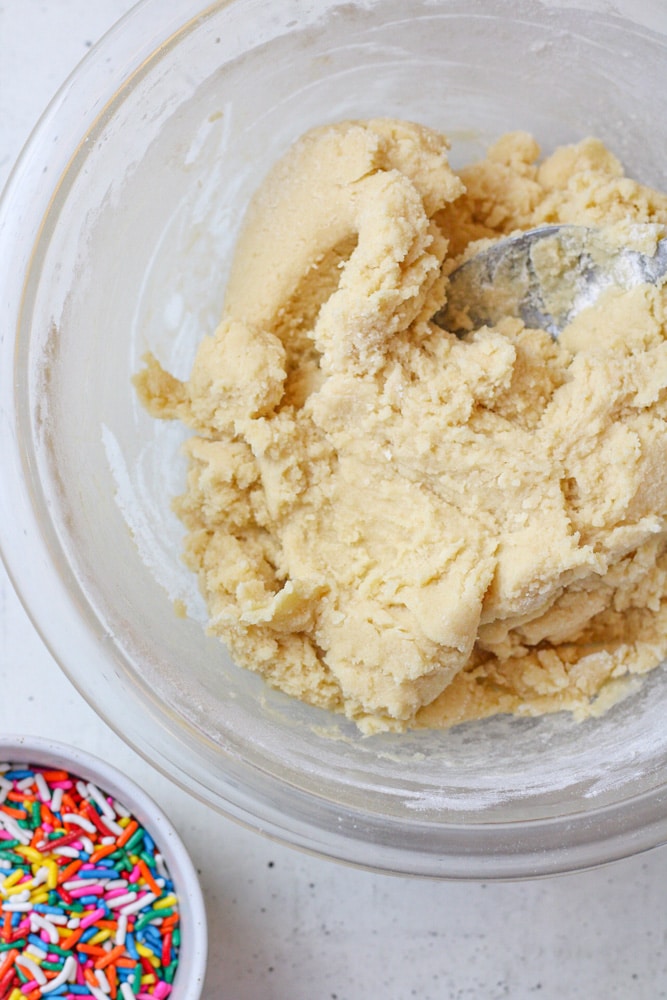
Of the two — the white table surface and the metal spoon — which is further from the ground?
the metal spoon

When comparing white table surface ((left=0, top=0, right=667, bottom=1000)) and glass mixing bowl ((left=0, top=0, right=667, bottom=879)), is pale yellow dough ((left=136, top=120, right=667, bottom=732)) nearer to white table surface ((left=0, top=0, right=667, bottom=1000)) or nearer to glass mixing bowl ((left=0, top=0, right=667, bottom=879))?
glass mixing bowl ((left=0, top=0, right=667, bottom=879))

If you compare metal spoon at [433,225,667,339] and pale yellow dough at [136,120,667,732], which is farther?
metal spoon at [433,225,667,339]

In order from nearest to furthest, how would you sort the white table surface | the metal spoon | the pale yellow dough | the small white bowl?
the pale yellow dough, the metal spoon, the small white bowl, the white table surface

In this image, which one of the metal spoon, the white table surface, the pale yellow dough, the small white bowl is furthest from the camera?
the white table surface

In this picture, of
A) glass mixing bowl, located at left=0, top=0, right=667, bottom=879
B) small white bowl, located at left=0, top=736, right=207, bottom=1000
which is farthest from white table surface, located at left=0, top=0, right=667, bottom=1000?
glass mixing bowl, located at left=0, top=0, right=667, bottom=879

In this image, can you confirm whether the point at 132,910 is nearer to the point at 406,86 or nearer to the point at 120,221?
the point at 120,221

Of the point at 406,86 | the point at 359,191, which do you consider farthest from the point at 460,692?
the point at 406,86

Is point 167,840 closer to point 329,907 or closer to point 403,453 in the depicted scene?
point 329,907

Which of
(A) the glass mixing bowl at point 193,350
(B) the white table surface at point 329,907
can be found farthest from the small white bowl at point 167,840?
(A) the glass mixing bowl at point 193,350
